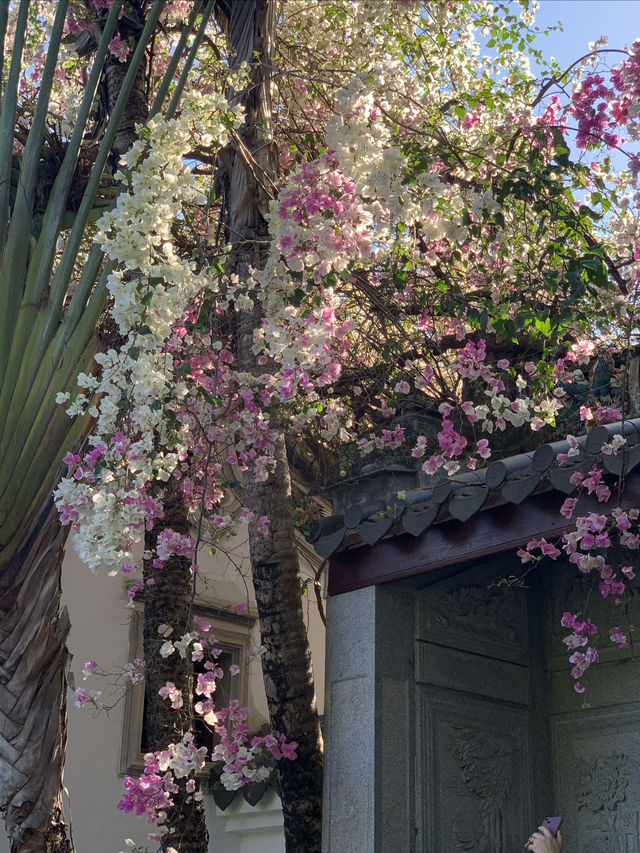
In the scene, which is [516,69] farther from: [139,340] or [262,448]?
[139,340]

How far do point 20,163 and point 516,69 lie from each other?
13.1 feet

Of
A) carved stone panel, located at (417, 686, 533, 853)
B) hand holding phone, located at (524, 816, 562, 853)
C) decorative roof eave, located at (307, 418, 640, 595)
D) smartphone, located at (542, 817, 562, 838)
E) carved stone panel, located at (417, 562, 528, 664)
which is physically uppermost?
decorative roof eave, located at (307, 418, 640, 595)

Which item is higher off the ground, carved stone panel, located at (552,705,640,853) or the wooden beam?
the wooden beam

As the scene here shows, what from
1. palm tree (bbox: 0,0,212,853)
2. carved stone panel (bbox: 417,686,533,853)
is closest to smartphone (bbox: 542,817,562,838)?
carved stone panel (bbox: 417,686,533,853)

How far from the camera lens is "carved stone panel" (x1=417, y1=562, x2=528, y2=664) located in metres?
5.62

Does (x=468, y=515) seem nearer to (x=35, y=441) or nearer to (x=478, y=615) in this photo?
(x=478, y=615)

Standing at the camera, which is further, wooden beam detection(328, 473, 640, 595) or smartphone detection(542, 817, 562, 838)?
wooden beam detection(328, 473, 640, 595)

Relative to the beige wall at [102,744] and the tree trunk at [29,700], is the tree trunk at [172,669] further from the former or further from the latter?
the beige wall at [102,744]

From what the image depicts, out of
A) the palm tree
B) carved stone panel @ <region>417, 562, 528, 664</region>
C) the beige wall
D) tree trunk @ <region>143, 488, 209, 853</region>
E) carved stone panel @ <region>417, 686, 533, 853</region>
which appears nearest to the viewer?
the palm tree

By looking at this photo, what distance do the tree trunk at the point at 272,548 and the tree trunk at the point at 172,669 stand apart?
1.79 ft

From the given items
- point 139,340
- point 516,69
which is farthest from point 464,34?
point 139,340

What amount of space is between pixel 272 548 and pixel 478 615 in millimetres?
1288

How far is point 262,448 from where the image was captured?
6.05m

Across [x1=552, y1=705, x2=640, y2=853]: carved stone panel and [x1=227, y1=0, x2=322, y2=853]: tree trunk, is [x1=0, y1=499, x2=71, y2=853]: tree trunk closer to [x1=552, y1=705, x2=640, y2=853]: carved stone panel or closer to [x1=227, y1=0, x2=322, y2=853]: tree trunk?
[x1=227, y1=0, x2=322, y2=853]: tree trunk
